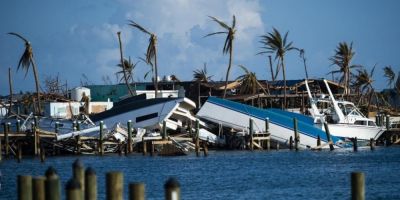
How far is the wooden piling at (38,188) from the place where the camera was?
23.0m

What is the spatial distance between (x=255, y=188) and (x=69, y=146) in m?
29.2

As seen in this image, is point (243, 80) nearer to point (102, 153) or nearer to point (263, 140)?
point (263, 140)

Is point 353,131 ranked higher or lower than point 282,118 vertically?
lower

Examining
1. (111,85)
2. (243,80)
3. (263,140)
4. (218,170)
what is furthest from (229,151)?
(111,85)

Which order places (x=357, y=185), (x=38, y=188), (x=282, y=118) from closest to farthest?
1. (x=38, y=188)
2. (x=357, y=185)
3. (x=282, y=118)

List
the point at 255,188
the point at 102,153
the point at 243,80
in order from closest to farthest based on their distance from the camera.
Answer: the point at 255,188 → the point at 102,153 → the point at 243,80

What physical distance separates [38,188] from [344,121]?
195ft

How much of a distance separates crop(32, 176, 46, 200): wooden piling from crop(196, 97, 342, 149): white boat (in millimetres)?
55758

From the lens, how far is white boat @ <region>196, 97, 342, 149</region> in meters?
79.1

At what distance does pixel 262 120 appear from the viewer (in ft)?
263

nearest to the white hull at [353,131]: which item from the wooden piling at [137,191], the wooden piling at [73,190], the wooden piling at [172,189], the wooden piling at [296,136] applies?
the wooden piling at [296,136]

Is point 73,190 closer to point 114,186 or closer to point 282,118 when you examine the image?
point 114,186

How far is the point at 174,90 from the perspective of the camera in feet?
372

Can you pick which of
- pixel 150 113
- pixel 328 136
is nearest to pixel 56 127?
pixel 150 113
